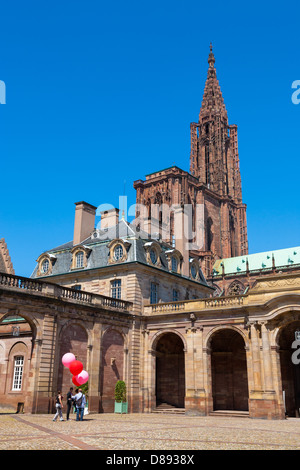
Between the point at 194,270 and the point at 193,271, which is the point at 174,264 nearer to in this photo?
the point at 193,271

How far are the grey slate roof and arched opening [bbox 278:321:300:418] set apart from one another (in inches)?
449

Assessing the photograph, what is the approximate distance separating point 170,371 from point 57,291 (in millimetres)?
13838

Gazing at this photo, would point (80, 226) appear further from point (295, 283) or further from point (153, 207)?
point (153, 207)

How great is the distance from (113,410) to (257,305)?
12260 millimetres

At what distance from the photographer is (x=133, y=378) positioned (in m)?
32.7

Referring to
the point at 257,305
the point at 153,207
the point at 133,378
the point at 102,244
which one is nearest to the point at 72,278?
the point at 102,244

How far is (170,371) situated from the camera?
120ft

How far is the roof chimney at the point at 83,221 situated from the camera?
40812 millimetres

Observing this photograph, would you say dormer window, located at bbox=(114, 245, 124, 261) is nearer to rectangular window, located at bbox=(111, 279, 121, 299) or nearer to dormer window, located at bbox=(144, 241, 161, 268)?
rectangular window, located at bbox=(111, 279, 121, 299)

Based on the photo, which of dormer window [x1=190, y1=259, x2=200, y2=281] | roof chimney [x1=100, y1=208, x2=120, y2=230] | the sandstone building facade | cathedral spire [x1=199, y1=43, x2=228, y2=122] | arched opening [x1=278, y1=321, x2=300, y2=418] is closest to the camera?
the sandstone building facade

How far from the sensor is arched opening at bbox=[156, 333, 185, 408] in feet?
117

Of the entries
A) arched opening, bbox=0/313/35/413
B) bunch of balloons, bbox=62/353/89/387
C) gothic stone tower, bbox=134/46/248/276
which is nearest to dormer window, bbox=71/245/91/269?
arched opening, bbox=0/313/35/413

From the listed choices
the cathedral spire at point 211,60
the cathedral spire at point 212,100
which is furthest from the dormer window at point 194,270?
the cathedral spire at point 211,60

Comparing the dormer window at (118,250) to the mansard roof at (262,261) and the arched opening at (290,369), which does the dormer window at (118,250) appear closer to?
the arched opening at (290,369)
